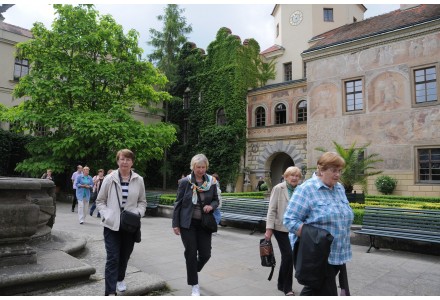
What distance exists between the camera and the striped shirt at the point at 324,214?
10.3 ft

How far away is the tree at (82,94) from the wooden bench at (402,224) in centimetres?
1344

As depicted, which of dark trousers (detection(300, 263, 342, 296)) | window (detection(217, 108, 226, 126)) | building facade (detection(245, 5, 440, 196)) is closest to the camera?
dark trousers (detection(300, 263, 342, 296))

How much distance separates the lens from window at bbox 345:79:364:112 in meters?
21.5

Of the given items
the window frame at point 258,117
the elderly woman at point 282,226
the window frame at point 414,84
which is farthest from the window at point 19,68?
the elderly woman at point 282,226

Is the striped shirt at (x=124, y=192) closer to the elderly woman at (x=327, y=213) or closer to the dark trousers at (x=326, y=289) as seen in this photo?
the elderly woman at (x=327, y=213)

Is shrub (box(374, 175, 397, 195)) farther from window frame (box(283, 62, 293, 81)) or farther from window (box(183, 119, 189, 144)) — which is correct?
window (box(183, 119, 189, 144))

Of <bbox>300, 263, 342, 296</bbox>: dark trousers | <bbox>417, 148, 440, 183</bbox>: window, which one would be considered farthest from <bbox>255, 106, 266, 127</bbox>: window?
<bbox>300, 263, 342, 296</bbox>: dark trousers

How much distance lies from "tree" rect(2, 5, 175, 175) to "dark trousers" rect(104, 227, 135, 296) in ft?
46.1

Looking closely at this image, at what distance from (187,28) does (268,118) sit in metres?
12.9

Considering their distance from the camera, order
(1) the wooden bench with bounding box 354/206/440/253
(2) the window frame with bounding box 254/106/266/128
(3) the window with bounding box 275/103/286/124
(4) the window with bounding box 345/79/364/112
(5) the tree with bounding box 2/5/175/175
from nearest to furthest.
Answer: (1) the wooden bench with bounding box 354/206/440/253 → (5) the tree with bounding box 2/5/175/175 → (4) the window with bounding box 345/79/364/112 → (3) the window with bounding box 275/103/286/124 → (2) the window frame with bounding box 254/106/266/128

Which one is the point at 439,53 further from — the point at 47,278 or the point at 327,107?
the point at 47,278

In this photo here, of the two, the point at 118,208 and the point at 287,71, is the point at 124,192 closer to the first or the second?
the point at 118,208

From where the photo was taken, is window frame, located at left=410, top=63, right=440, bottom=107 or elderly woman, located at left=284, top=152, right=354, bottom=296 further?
window frame, located at left=410, top=63, right=440, bottom=107

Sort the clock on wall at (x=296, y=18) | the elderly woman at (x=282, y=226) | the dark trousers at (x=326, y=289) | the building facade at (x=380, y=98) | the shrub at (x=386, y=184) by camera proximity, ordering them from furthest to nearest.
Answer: the clock on wall at (x=296, y=18)
the shrub at (x=386, y=184)
the building facade at (x=380, y=98)
the elderly woman at (x=282, y=226)
the dark trousers at (x=326, y=289)
